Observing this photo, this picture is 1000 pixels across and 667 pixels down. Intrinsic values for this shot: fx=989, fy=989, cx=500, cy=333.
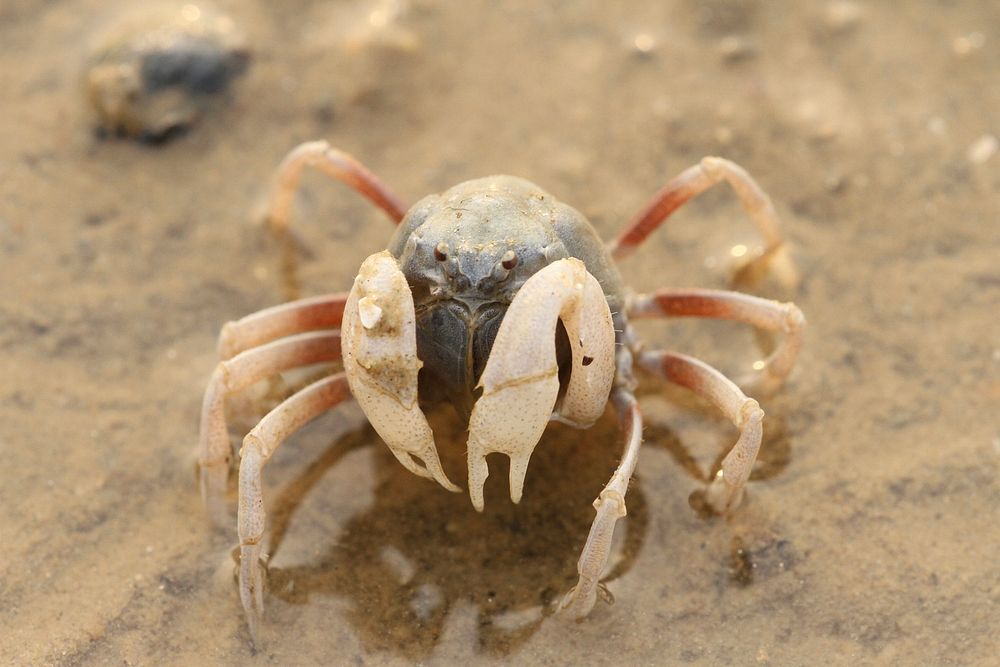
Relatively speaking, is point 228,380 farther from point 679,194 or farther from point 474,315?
point 679,194

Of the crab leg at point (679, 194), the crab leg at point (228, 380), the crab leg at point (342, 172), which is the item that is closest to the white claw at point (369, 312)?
the crab leg at point (228, 380)

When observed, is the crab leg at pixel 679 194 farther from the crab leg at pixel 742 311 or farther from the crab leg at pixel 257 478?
the crab leg at pixel 257 478

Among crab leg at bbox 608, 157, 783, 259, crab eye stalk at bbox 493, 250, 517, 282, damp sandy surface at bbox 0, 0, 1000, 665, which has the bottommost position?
damp sandy surface at bbox 0, 0, 1000, 665

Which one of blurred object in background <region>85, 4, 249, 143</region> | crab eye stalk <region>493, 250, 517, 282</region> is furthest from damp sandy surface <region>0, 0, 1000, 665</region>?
crab eye stalk <region>493, 250, 517, 282</region>

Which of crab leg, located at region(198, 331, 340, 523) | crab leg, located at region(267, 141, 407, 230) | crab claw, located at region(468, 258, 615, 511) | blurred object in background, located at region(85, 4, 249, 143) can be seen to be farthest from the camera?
blurred object in background, located at region(85, 4, 249, 143)

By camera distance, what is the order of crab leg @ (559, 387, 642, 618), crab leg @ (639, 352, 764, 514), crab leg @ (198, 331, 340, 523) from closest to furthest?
crab leg @ (559, 387, 642, 618) < crab leg @ (639, 352, 764, 514) < crab leg @ (198, 331, 340, 523)

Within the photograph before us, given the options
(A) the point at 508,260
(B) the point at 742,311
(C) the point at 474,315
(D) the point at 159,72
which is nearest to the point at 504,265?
(A) the point at 508,260

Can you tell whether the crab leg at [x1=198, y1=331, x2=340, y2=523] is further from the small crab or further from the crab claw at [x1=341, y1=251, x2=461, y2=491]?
the crab claw at [x1=341, y1=251, x2=461, y2=491]
